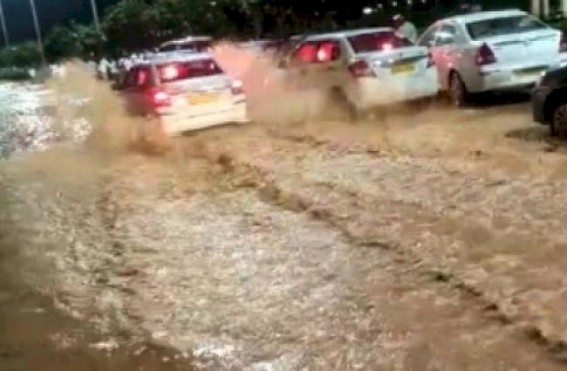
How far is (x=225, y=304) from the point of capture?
8391 mm

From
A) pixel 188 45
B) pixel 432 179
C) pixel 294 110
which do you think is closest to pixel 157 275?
pixel 432 179

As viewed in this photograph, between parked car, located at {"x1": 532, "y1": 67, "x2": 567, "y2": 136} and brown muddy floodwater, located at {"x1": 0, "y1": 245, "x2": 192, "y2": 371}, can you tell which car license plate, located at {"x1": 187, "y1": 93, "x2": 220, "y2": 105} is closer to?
parked car, located at {"x1": 532, "y1": 67, "x2": 567, "y2": 136}

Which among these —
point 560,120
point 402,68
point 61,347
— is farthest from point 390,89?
point 61,347

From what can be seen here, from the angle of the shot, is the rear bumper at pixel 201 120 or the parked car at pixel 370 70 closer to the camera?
the rear bumper at pixel 201 120

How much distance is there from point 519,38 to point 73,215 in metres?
8.23

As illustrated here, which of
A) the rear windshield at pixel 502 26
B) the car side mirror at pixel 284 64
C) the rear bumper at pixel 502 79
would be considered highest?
the rear windshield at pixel 502 26

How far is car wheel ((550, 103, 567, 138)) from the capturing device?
45.6ft

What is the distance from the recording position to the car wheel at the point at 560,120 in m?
13.9

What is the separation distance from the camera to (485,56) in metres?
17.9

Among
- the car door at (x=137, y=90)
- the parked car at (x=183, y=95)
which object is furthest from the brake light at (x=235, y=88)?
the car door at (x=137, y=90)

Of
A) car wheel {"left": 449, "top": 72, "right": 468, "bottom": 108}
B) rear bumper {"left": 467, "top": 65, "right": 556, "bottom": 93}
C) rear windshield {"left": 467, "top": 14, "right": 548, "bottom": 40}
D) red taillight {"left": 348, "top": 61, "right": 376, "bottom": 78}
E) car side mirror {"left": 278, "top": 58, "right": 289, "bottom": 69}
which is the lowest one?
car wheel {"left": 449, "top": 72, "right": 468, "bottom": 108}

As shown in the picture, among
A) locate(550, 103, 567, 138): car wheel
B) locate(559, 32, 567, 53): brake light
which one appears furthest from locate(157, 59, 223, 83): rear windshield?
locate(550, 103, 567, 138): car wheel

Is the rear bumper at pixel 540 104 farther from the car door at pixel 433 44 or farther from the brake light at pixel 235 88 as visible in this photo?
the brake light at pixel 235 88

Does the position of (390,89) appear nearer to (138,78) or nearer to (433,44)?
(433,44)
